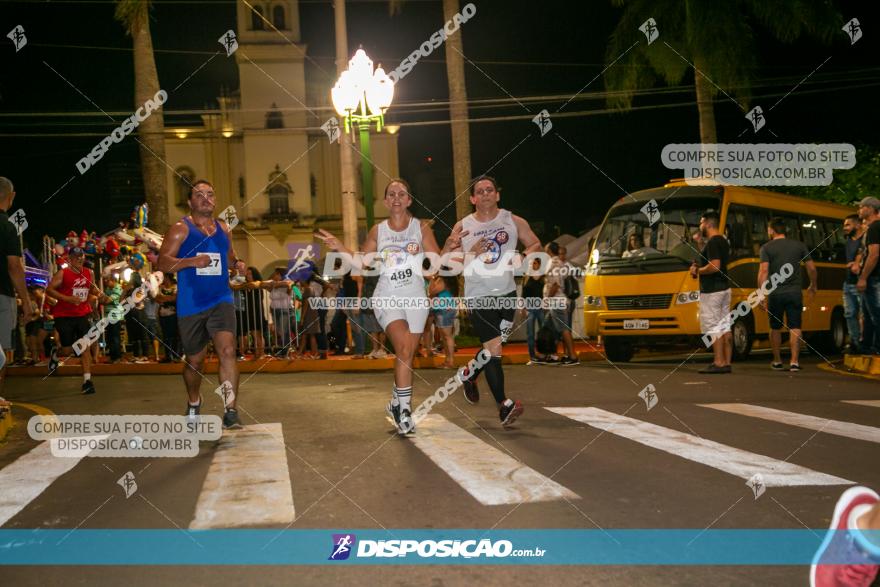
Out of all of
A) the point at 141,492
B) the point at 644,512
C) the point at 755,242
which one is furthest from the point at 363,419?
the point at 755,242

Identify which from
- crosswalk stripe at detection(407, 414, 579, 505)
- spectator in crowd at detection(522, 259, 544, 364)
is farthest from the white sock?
spectator in crowd at detection(522, 259, 544, 364)

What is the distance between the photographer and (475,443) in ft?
21.7

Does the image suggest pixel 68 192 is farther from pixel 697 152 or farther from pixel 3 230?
pixel 3 230

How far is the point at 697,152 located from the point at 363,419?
19.6m

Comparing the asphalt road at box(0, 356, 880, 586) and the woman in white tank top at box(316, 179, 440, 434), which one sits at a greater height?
the woman in white tank top at box(316, 179, 440, 434)

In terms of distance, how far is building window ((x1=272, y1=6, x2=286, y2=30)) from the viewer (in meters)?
48.6

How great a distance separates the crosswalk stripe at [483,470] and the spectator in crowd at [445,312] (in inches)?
259

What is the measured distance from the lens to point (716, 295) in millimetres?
12273

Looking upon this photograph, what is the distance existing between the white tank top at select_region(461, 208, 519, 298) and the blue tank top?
7.46 ft

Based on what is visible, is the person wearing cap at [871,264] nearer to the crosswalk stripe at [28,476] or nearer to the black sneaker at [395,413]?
the black sneaker at [395,413]

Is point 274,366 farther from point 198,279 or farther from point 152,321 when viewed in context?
point 198,279

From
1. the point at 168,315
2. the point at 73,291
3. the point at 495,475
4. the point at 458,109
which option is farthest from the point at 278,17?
the point at 495,475

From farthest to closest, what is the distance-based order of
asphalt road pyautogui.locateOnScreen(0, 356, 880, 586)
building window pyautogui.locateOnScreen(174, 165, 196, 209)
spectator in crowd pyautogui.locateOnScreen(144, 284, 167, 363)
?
1. building window pyautogui.locateOnScreen(174, 165, 196, 209)
2. spectator in crowd pyautogui.locateOnScreen(144, 284, 167, 363)
3. asphalt road pyautogui.locateOnScreen(0, 356, 880, 586)

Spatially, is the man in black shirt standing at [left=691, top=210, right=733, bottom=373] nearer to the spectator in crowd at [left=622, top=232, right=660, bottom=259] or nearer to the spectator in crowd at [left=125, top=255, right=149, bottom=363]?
the spectator in crowd at [left=622, top=232, right=660, bottom=259]
